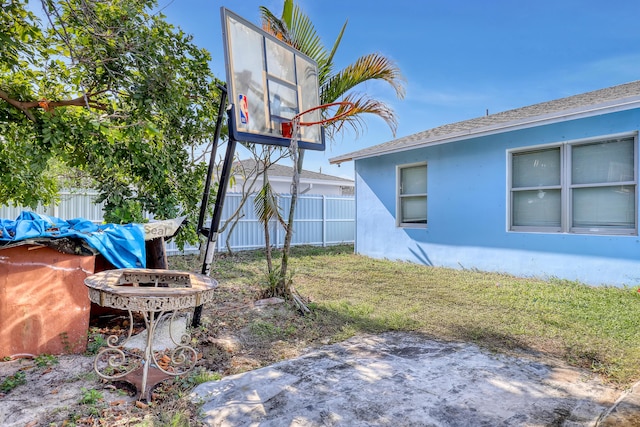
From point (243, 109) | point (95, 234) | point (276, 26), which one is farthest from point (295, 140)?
point (95, 234)

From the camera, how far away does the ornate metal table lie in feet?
7.13

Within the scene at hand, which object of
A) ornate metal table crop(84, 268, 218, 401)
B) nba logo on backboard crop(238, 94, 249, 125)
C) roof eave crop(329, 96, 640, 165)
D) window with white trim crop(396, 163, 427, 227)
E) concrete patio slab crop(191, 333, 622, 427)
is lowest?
concrete patio slab crop(191, 333, 622, 427)

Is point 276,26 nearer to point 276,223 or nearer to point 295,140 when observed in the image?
point 295,140

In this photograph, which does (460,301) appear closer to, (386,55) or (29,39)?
(386,55)

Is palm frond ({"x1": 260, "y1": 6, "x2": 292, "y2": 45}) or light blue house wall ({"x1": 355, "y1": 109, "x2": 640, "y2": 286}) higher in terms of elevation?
palm frond ({"x1": 260, "y1": 6, "x2": 292, "y2": 45})

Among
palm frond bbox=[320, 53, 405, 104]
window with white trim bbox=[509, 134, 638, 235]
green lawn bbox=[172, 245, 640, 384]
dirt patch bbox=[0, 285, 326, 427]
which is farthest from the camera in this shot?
window with white trim bbox=[509, 134, 638, 235]

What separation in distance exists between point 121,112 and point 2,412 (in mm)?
3589

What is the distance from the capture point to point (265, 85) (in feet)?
13.1

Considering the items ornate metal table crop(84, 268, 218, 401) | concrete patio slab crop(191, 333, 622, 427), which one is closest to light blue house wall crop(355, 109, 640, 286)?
concrete patio slab crop(191, 333, 622, 427)

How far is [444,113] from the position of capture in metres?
11.5

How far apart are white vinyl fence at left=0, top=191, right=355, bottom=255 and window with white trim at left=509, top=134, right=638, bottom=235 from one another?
5.54 metres

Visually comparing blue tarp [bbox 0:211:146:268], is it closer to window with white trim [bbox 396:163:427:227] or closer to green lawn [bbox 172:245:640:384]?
green lawn [bbox 172:245:640:384]

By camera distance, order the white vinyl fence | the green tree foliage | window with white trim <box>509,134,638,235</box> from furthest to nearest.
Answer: the white vinyl fence, window with white trim <box>509,134,638,235</box>, the green tree foliage

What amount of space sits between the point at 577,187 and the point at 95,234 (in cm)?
704
